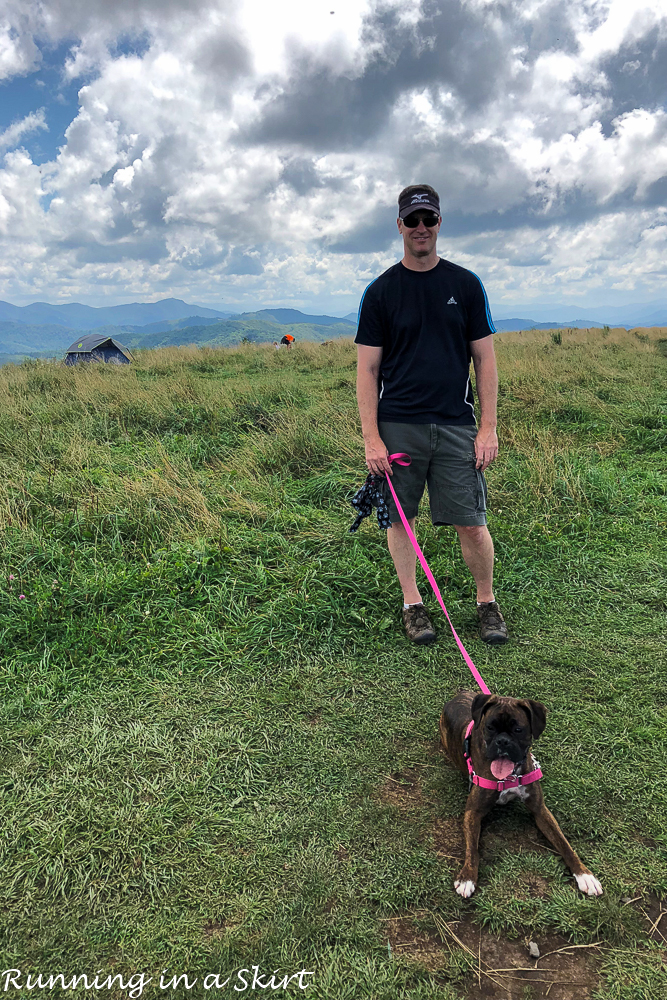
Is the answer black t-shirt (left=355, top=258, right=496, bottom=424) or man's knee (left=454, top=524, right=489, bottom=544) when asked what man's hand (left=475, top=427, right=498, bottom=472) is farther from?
man's knee (left=454, top=524, right=489, bottom=544)

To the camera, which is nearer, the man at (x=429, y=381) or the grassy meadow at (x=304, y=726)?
the grassy meadow at (x=304, y=726)

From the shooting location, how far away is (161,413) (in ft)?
25.4

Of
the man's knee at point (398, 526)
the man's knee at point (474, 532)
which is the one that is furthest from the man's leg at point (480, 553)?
the man's knee at point (398, 526)

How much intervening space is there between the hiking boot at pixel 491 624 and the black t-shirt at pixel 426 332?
1.22 m

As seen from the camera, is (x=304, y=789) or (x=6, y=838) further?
(x=304, y=789)

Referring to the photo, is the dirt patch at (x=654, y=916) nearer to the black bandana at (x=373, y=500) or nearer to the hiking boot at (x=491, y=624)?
the hiking boot at (x=491, y=624)

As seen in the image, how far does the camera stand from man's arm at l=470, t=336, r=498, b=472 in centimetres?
322

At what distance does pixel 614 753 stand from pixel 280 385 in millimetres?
7630

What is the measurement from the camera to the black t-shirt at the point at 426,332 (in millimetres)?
3113

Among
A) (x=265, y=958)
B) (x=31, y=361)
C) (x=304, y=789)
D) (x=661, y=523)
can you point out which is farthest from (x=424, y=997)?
(x=31, y=361)

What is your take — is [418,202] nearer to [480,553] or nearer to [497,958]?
[480,553]

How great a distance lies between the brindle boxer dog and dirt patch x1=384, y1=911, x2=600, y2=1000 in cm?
16

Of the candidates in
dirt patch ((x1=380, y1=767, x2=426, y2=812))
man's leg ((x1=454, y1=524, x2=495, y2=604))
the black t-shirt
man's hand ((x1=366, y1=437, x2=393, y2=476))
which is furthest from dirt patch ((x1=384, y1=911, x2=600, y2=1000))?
the black t-shirt

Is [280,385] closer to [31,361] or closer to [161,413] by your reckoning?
[161,413]
